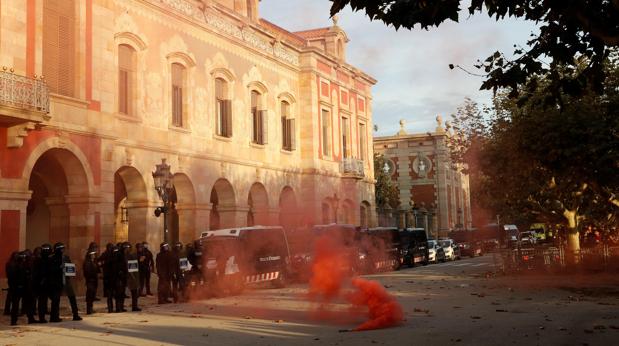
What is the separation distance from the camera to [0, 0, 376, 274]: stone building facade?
1958cm

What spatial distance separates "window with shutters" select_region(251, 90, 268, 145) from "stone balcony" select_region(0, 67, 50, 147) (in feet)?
48.0

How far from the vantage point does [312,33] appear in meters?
42.8

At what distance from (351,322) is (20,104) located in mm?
11354

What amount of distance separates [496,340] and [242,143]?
22240 mm

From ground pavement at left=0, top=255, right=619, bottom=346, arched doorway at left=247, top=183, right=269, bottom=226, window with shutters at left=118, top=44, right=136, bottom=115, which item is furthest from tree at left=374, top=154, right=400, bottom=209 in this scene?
ground pavement at left=0, top=255, right=619, bottom=346

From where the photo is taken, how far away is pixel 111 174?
22.7 m

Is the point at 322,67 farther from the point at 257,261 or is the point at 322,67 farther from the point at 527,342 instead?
the point at 527,342

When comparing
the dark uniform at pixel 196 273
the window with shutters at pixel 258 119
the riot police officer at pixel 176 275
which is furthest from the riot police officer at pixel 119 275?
the window with shutters at pixel 258 119

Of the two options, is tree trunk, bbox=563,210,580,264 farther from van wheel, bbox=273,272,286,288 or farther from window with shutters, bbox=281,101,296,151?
window with shutters, bbox=281,101,296,151

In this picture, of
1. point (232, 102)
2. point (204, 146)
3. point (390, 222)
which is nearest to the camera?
point (204, 146)

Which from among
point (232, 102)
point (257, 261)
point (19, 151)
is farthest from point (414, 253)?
point (19, 151)

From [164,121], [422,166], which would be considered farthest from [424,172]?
[164,121]

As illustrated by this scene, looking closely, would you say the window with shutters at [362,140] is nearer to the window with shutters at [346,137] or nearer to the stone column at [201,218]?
the window with shutters at [346,137]

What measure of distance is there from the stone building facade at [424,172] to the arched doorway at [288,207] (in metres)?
32.6
